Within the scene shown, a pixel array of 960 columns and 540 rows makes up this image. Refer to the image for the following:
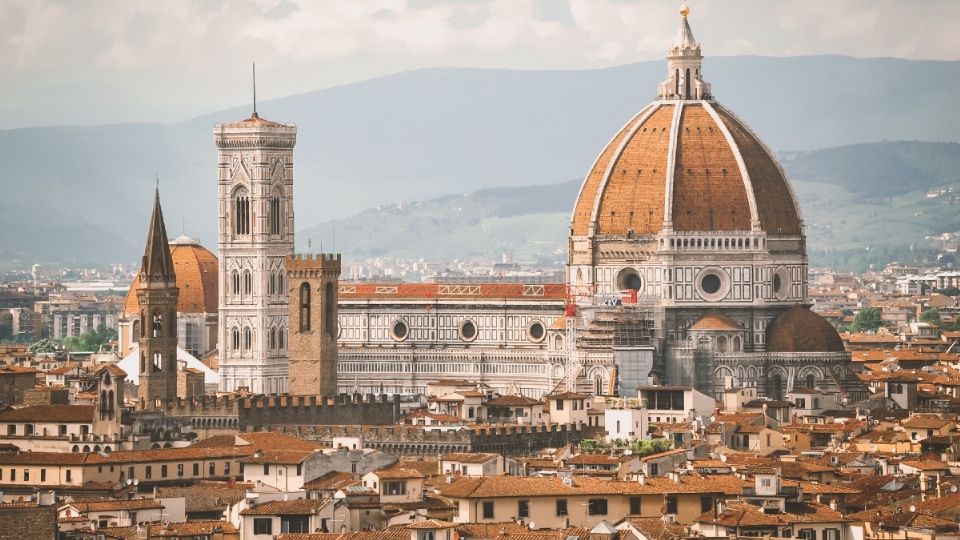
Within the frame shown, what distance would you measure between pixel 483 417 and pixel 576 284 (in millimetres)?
33957

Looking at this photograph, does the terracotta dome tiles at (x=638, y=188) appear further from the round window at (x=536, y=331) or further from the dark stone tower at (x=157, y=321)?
the dark stone tower at (x=157, y=321)

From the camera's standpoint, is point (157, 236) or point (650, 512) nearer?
point (650, 512)

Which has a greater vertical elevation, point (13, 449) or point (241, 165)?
point (241, 165)

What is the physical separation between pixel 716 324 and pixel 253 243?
22270 millimetres

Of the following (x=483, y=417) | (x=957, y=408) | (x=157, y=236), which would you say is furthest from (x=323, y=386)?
(x=957, y=408)

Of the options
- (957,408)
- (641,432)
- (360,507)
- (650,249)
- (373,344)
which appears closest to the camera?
(360,507)

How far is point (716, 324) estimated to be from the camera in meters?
133

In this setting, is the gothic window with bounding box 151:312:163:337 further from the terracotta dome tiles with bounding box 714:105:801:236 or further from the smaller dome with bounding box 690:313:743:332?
the terracotta dome tiles with bounding box 714:105:801:236

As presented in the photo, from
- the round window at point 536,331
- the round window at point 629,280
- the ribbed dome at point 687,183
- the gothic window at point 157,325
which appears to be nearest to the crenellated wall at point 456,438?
the gothic window at point 157,325

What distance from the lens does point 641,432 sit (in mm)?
95562

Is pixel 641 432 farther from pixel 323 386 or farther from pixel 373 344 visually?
pixel 373 344

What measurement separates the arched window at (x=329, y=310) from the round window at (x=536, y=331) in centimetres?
2144

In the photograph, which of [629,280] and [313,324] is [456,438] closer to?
[313,324]

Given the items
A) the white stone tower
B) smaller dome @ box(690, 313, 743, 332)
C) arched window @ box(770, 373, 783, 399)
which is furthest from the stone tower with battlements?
arched window @ box(770, 373, 783, 399)
